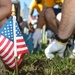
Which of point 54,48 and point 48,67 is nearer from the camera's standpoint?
point 48,67

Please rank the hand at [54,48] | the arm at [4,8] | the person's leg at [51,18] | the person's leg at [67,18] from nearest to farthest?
the person's leg at [67,18] < the arm at [4,8] < the hand at [54,48] < the person's leg at [51,18]

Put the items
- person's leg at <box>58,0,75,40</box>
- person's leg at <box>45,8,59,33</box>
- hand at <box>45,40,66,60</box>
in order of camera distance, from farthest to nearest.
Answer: person's leg at <box>45,8,59,33</box> < hand at <box>45,40,66,60</box> < person's leg at <box>58,0,75,40</box>

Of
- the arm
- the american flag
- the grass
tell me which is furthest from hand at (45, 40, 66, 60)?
the arm

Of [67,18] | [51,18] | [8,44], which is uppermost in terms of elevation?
[67,18]

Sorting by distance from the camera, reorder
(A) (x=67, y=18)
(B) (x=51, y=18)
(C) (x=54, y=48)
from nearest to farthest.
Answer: (A) (x=67, y=18) < (C) (x=54, y=48) < (B) (x=51, y=18)

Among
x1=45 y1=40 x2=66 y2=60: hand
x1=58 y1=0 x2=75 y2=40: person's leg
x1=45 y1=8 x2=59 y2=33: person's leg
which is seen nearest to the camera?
x1=58 y1=0 x2=75 y2=40: person's leg

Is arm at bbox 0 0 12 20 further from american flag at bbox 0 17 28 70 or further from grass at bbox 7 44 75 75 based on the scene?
grass at bbox 7 44 75 75

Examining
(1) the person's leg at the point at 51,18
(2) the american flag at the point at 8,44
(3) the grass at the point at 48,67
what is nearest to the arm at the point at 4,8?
(2) the american flag at the point at 8,44

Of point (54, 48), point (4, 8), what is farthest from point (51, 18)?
point (4, 8)

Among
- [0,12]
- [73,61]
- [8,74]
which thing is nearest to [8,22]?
[0,12]

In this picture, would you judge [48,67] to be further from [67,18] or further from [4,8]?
[4,8]

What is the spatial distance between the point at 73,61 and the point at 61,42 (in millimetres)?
291

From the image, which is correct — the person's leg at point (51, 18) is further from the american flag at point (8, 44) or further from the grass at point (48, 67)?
the american flag at point (8, 44)

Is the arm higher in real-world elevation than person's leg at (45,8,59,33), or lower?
higher
